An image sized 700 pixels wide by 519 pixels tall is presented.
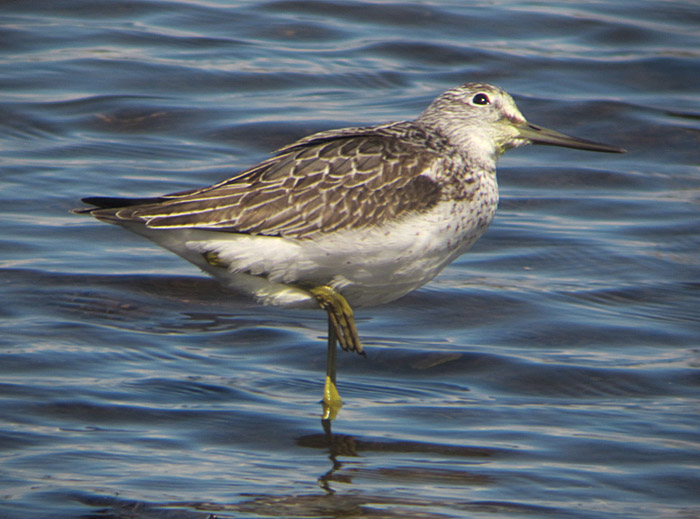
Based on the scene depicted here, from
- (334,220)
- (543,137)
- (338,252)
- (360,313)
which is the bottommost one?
(360,313)

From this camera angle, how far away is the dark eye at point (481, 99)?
26.2 feet

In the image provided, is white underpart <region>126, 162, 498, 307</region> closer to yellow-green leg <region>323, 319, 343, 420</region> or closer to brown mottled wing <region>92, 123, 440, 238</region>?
brown mottled wing <region>92, 123, 440, 238</region>

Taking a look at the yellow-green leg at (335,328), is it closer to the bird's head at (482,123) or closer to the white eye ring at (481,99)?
the bird's head at (482,123)

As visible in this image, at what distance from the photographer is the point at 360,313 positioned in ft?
31.0

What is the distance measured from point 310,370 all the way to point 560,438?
202cm

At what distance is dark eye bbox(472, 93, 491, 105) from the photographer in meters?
8.00

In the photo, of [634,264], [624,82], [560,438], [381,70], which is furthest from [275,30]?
[560,438]

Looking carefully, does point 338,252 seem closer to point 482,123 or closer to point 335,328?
point 335,328

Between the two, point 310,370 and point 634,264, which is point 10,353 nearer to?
point 310,370

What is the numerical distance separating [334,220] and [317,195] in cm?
23

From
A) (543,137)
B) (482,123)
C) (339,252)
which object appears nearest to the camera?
(339,252)

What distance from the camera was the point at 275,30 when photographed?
54.5 ft

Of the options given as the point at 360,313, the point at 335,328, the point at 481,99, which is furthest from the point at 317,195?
the point at 360,313

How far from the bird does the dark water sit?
0.83 m
